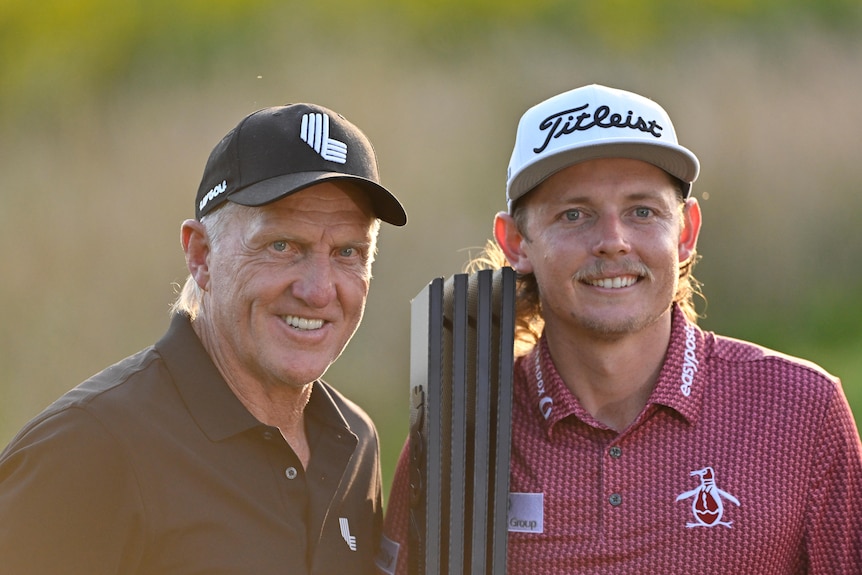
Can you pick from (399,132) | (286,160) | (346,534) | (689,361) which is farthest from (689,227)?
(399,132)

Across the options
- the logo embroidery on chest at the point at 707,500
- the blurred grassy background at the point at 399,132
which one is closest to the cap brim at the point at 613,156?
the logo embroidery on chest at the point at 707,500

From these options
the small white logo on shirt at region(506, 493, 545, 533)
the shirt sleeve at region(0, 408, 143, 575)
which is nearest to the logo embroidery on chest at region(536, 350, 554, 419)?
the small white logo on shirt at region(506, 493, 545, 533)

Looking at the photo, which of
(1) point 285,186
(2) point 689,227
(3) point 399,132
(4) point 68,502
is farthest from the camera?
(3) point 399,132

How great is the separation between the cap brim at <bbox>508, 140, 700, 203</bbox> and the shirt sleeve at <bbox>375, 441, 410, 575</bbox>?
797mm

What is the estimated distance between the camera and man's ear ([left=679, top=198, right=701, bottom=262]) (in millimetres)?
2951

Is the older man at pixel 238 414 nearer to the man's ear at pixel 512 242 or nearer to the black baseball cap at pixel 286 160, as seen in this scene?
the black baseball cap at pixel 286 160

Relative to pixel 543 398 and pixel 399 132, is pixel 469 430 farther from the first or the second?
pixel 399 132

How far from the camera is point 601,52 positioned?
11164mm

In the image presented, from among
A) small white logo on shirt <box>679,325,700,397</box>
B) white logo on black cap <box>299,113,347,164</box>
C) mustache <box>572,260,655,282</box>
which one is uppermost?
A: white logo on black cap <box>299,113,347,164</box>

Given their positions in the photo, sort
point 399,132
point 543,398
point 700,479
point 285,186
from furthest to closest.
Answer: point 399,132 → point 543,398 → point 700,479 → point 285,186

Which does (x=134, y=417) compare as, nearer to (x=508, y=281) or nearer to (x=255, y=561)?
(x=255, y=561)

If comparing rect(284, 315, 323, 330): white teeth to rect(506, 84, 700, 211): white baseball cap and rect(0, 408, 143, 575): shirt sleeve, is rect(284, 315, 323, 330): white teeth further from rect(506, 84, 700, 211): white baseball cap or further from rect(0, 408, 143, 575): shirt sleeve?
rect(506, 84, 700, 211): white baseball cap

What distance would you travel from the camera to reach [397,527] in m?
2.91

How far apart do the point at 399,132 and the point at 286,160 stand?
24.4 ft
